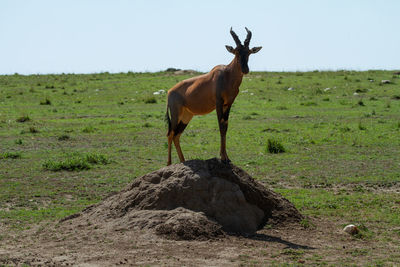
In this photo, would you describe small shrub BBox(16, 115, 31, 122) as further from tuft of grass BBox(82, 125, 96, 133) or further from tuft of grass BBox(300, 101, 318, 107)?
tuft of grass BBox(300, 101, 318, 107)

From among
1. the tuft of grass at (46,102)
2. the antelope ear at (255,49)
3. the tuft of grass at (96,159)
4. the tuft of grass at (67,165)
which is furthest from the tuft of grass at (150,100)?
the antelope ear at (255,49)

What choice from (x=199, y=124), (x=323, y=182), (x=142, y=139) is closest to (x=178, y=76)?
(x=199, y=124)

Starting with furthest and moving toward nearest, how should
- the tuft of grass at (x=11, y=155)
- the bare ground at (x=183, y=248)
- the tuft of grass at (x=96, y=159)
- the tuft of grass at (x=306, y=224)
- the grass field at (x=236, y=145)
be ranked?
the tuft of grass at (x=11, y=155), the tuft of grass at (x=96, y=159), the grass field at (x=236, y=145), the tuft of grass at (x=306, y=224), the bare ground at (x=183, y=248)

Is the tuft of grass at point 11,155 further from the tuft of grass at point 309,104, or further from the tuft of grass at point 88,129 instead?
the tuft of grass at point 309,104

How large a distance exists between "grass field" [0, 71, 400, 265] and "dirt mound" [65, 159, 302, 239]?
125cm

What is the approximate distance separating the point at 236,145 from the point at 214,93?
8411 millimetres

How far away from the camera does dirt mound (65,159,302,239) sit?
28.5ft

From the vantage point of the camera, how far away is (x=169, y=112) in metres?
10.3

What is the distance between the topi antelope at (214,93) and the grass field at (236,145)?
2.73 m

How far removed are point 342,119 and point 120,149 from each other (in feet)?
33.2

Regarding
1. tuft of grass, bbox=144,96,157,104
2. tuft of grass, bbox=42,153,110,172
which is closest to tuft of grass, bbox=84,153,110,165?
tuft of grass, bbox=42,153,110,172

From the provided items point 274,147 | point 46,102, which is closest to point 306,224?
point 274,147

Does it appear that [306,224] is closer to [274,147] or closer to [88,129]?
[274,147]

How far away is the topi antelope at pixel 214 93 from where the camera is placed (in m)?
8.93
